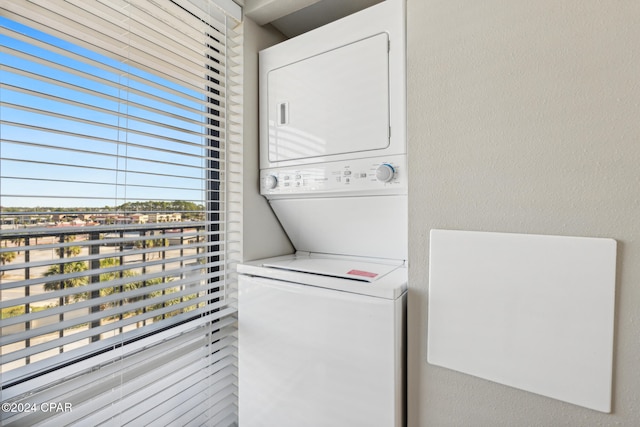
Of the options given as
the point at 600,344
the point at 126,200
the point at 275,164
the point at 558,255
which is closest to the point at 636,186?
the point at 558,255

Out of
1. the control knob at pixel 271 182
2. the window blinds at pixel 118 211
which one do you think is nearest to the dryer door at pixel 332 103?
the control knob at pixel 271 182

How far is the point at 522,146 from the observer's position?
3.01 ft

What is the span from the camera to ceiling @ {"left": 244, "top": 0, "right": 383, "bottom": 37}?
1479mm

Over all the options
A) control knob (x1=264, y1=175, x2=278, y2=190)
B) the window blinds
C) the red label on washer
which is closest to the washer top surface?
the red label on washer

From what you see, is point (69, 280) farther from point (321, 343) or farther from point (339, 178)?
point (339, 178)

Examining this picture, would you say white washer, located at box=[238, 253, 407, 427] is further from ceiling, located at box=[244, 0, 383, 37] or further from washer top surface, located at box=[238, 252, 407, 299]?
ceiling, located at box=[244, 0, 383, 37]

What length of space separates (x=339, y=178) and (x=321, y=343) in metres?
0.72

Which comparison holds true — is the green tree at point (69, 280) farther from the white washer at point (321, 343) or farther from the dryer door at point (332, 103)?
the dryer door at point (332, 103)

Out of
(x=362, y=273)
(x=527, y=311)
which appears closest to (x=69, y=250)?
(x=362, y=273)

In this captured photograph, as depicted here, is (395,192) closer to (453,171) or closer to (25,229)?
(453,171)

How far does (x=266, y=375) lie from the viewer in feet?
4.48

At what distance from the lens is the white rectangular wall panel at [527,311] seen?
809 mm

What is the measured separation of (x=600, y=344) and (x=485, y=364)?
0.31 m

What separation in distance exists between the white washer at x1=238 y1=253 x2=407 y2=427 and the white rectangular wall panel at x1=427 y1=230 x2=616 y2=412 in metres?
0.19
